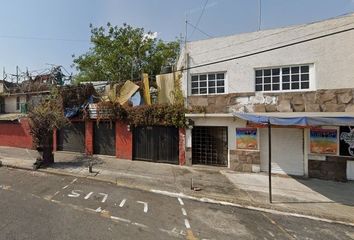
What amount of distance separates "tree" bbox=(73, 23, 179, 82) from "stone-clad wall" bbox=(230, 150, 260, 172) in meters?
16.2

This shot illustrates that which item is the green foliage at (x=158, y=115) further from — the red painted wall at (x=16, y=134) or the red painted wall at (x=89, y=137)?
the red painted wall at (x=16, y=134)

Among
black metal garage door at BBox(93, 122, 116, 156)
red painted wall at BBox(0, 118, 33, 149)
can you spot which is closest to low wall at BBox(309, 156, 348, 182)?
black metal garage door at BBox(93, 122, 116, 156)

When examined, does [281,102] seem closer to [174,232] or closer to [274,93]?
[274,93]

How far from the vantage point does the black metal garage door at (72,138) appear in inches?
584

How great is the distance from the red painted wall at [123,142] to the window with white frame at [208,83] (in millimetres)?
4658

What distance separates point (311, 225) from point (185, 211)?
340 cm

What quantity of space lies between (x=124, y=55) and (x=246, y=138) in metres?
18.6

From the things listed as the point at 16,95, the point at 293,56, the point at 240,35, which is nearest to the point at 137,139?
the point at 240,35

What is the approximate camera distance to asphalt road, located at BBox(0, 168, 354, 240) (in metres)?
5.22

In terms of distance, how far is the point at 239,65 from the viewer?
11.0 metres

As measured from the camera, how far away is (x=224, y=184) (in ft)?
29.8

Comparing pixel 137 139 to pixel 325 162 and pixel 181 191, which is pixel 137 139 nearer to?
pixel 181 191

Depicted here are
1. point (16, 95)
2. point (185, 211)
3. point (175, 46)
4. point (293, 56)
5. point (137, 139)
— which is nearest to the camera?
point (185, 211)

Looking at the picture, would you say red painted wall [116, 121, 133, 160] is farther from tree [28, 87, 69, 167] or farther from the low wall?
the low wall
